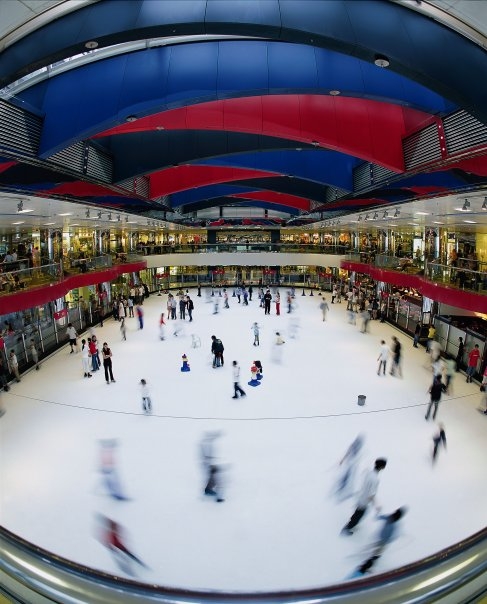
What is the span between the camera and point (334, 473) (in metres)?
8.13

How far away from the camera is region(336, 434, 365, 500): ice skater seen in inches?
295

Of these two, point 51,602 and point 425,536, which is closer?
point 51,602

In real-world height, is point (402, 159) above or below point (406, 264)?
above

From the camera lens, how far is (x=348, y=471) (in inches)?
297

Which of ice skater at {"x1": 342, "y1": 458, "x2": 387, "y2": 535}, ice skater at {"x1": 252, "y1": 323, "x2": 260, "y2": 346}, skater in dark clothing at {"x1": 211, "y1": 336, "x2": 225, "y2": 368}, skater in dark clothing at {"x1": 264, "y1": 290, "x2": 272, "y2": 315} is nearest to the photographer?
ice skater at {"x1": 342, "y1": 458, "x2": 387, "y2": 535}

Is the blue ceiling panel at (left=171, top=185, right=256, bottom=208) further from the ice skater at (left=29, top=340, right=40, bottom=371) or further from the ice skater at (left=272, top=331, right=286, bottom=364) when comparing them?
the ice skater at (left=29, top=340, right=40, bottom=371)

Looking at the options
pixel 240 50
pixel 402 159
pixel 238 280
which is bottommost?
pixel 238 280

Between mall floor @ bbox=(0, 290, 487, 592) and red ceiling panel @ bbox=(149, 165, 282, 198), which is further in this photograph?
red ceiling panel @ bbox=(149, 165, 282, 198)

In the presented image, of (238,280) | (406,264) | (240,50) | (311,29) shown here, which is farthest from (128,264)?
(311,29)

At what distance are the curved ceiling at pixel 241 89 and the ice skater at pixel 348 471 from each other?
6.14 m

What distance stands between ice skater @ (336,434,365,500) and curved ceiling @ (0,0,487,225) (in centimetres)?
614

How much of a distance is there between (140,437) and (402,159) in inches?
384

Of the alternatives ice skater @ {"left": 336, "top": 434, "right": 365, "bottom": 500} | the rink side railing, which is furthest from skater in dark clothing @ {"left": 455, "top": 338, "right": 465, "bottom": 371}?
the rink side railing

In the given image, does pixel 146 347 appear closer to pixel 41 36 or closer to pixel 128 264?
pixel 128 264
